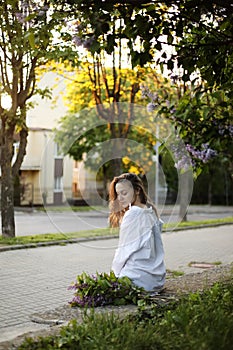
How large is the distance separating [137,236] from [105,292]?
928 mm

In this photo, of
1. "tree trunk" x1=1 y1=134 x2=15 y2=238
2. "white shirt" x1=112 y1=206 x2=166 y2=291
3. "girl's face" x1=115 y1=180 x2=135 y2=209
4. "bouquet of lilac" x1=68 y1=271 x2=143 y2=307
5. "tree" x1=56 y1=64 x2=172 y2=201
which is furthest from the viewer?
"tree trunk" x1=1 y1=134 x2=15 y2=238

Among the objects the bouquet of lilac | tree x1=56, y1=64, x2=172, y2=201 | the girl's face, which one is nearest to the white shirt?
the girl's face

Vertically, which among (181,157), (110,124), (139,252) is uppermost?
(110,124)

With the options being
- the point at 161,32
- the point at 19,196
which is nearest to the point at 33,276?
the point at 161,32

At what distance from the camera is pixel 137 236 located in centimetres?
753

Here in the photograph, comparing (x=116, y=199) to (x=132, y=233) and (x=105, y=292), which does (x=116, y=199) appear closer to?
(x=132, y=233)

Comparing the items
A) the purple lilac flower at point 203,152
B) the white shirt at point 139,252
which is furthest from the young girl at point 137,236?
the purple lilac flower at point 203,152

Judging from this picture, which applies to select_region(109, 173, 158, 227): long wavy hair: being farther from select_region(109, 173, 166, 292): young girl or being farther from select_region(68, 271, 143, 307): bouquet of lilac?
select_region(68, 271, 143, 307): bouquet of lilac

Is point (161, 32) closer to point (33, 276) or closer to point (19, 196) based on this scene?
point (33, 276)

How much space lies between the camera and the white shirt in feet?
24.4

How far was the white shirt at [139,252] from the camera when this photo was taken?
7445 millimetres

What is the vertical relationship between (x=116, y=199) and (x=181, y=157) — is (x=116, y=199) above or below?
below

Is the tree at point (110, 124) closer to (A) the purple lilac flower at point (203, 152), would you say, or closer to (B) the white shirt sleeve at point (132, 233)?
(A) the purple lilac flower at point (203, 152)

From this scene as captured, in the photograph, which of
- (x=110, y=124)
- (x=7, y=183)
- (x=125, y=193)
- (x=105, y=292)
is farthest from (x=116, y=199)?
(x=110, y=124)
